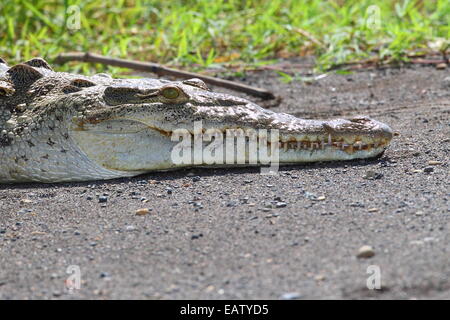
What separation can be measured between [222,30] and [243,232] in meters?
4.77

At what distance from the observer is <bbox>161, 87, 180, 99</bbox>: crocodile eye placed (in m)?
4.71

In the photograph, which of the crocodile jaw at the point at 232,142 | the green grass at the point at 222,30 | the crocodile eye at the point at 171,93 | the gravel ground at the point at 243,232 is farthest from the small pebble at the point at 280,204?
the green grass at the point at 222,30

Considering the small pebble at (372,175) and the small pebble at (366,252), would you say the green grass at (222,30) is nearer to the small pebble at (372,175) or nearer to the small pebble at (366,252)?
the small pebble at (372,175)

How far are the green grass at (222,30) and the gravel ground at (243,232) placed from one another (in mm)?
2725

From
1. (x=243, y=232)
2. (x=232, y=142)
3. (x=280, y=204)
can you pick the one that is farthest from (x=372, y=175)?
(x=243, y=232)

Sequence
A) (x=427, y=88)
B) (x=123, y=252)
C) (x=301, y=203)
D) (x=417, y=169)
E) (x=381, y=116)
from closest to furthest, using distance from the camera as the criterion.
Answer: (x=123, y=252), (x=301, y=203), (x=417, y=169), (x=381, y=116), (x=427, y=88)

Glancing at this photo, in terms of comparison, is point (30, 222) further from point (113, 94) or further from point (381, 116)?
point (381, 116)

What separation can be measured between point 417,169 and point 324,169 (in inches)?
21.6

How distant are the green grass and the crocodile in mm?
2728

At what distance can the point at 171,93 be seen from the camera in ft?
15.4

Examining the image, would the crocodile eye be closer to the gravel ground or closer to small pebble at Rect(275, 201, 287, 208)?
the gravel ground

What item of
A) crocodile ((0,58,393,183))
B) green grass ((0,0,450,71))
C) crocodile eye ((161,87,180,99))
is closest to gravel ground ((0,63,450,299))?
crocodile ((0,58,393,183))
